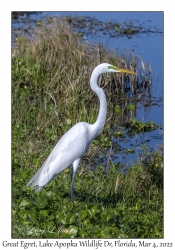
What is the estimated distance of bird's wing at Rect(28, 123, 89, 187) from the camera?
5.41 meters

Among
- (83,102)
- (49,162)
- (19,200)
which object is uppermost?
(83,102)

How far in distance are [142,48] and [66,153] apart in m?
7.13

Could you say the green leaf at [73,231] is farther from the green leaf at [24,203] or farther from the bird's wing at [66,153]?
the bird's wing at [66,153]

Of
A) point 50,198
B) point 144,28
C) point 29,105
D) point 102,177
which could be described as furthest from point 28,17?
point 50,198

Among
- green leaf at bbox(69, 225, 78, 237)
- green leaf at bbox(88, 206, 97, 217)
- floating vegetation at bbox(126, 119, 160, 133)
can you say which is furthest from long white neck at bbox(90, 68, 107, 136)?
floating vegetation at bbox(126, 119, 160, 133)

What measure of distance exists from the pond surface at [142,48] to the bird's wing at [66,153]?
1896 mm

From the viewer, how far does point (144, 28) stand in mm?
14125

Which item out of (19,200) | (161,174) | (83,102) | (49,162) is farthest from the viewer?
(83,102)

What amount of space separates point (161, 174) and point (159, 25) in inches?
336

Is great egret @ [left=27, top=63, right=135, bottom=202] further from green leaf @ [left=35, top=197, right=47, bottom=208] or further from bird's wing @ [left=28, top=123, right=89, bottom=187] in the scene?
green leaf @ [left=35, top=197, right=47, bottom=208]

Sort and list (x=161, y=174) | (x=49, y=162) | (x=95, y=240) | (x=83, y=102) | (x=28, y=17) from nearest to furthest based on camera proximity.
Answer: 1. (x=95, y=240)
2. (x=49, y=162)
3. (x=161, y=174)
4. (x=83, y=102)
5. (x=28, y=17)

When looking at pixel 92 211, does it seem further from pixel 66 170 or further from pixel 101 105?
pixel 66 170

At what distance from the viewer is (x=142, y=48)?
12.2m

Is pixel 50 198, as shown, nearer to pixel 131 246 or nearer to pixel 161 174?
pixel 131 246
